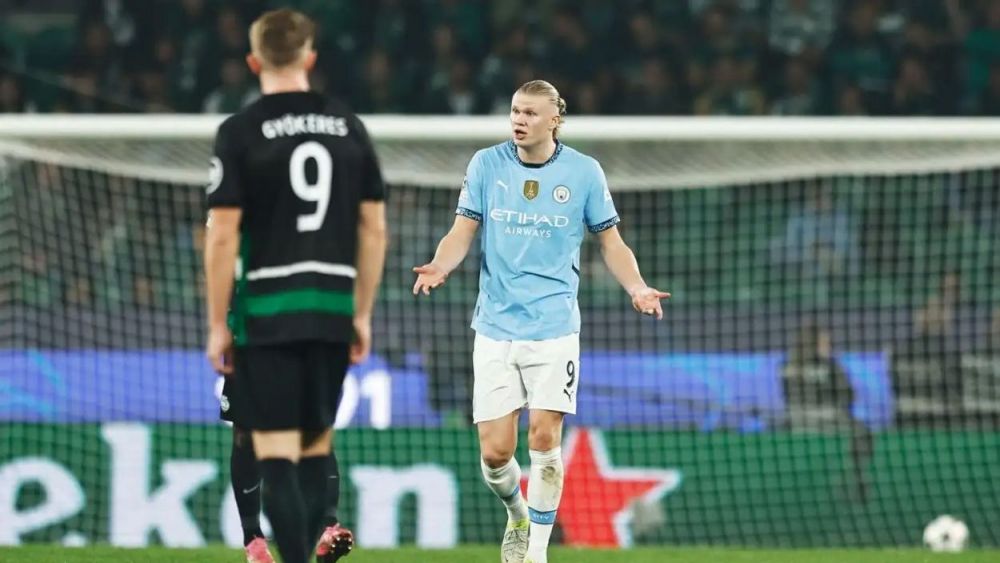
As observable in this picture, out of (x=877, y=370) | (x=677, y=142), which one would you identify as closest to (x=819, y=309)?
(x=877, y=370)

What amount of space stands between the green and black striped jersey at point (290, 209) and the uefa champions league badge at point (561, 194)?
68.9 inches

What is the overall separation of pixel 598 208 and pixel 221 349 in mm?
2216

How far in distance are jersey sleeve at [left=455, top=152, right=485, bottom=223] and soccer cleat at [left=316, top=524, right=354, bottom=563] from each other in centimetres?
135

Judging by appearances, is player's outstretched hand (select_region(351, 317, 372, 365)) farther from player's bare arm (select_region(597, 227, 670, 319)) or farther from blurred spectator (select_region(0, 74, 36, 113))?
blurred spectator (select_region(0, 74, 36, 113))

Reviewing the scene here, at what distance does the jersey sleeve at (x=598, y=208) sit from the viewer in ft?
22.4

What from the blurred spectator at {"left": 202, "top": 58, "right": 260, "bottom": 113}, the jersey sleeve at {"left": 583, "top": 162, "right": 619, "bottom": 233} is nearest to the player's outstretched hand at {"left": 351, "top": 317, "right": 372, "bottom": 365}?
the jersey sleeve at {"left": 583, "top": 162, "right": 619, "bottom": 233}

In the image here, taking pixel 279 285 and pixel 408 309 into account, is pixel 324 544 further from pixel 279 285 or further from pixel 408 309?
pixel 408 309

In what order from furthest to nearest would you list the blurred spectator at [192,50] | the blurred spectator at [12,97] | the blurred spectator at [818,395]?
1. the blurred spectator at [192,50]
2. the blurred spectator at [12,97]
3. the blurred spectator at [818,395]

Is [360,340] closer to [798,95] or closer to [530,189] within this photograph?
[530,189]

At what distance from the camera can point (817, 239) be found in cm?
1294

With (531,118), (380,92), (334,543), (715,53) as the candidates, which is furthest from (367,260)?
(715,53)

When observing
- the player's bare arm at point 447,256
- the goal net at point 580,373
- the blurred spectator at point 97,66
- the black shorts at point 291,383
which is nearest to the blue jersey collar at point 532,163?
the player's bare arm at point 447,256

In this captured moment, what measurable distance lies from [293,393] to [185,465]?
19.1ft

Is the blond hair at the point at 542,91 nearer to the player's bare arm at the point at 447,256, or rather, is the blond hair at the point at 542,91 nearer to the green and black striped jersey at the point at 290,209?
the player's bare arm at the point at 447,256
